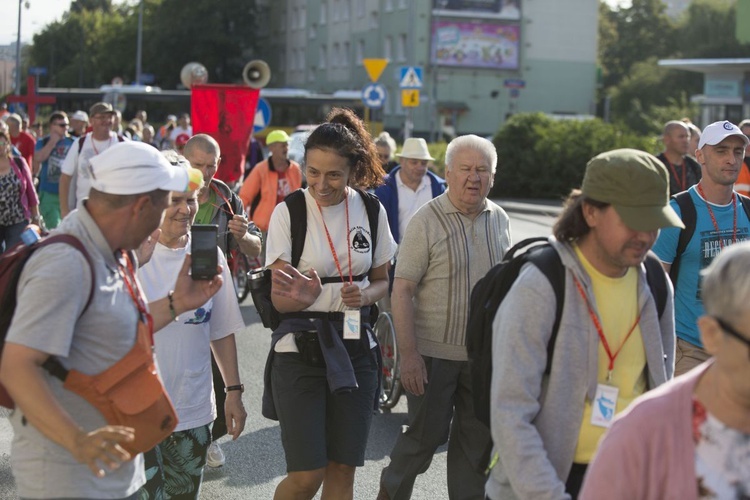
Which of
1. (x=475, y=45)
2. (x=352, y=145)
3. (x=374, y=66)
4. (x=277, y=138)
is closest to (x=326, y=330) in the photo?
(x=352, y=145)

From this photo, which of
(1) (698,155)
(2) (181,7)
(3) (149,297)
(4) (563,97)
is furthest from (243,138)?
(2) (181,7)

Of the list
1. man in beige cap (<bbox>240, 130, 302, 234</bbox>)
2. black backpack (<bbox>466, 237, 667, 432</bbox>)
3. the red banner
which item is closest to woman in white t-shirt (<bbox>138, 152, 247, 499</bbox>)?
black backpack (<bbox>466, 237, 667, 432</bbox>)

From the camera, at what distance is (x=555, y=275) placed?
3412mm

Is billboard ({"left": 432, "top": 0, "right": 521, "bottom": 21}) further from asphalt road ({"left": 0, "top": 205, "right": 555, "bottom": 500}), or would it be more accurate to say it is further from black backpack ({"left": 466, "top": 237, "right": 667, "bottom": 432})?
black backpack ({"left": 466, "top": 237, "right": 667, "bottom": 432})

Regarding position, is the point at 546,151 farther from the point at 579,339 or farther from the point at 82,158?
the point at 579,339

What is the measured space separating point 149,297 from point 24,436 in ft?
5.09

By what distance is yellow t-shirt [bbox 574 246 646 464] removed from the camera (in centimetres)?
343

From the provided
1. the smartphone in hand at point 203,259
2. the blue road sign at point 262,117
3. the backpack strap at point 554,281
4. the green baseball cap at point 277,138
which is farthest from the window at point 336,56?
the backpack strap at point 554,281

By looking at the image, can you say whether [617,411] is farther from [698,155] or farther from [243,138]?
[243,138]

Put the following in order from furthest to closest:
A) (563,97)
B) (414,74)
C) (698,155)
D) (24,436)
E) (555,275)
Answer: (563,97) < (414,74) < (698,155) < (555,275) < (24,436)

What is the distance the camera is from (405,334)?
5.43 meters

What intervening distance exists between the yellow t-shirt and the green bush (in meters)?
28.3

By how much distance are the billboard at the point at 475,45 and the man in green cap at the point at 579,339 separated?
197 ft

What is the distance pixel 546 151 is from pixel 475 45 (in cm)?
3446
